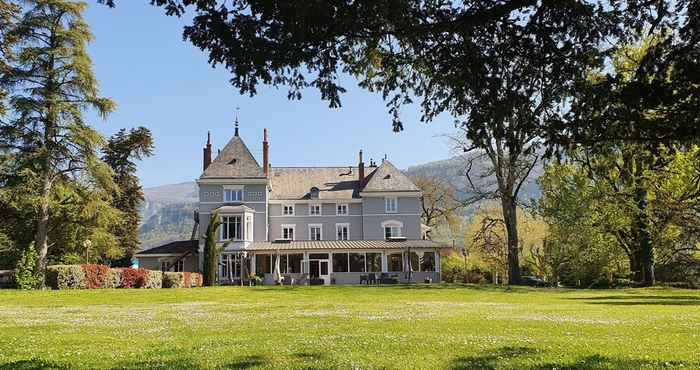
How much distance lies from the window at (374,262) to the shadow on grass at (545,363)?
43.6m

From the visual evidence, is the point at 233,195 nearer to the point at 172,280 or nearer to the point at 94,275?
the point at 172,280

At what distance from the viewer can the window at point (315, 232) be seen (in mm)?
55281

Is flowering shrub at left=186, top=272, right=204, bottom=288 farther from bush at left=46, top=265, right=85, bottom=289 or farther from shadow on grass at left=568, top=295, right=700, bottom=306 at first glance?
shadow on grass at left=568, top=295, right=700, bottom=306

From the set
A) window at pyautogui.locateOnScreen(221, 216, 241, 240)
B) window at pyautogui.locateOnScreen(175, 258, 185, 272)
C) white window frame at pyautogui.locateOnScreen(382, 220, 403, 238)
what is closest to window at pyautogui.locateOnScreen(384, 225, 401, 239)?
white window frame at pyautogui.locateOnScreen(382, 220, 403, 238)

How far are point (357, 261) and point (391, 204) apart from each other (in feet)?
20.0

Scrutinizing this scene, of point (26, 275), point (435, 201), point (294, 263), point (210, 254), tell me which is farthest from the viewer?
point (435, 201)

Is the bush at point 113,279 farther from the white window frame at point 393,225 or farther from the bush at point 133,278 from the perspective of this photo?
the white window frame at point 393,225

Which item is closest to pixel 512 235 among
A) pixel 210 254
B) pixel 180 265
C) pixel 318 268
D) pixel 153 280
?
pixel 318 268

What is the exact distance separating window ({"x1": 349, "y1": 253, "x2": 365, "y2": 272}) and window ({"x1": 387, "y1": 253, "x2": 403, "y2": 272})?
7.76 ft

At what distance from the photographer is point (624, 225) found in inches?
1468

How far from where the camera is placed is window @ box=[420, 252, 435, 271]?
53.0 m

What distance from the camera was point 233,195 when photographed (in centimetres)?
5175

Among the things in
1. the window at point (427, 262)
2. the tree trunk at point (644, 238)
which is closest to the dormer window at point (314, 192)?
the window at point (427, 262)

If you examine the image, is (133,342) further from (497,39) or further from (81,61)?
(81,61)
